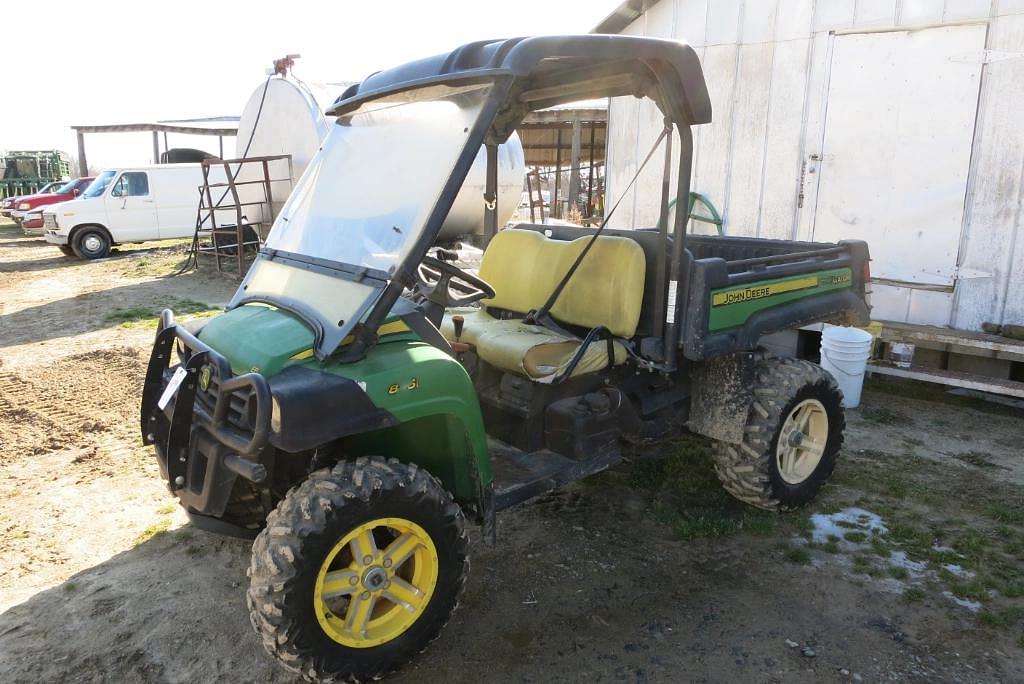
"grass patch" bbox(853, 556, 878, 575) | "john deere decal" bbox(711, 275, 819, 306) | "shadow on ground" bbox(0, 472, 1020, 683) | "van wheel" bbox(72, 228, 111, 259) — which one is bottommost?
"shadow on ground" bbox(0, 472, 1020, 683)

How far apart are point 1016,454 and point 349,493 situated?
4986 mm

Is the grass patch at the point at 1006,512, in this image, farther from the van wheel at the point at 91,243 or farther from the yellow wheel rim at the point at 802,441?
the van wheel at the point at 91,243

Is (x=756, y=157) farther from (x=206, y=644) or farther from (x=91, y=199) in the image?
(x=91, y=199)

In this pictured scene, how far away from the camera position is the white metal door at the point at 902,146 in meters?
6.60

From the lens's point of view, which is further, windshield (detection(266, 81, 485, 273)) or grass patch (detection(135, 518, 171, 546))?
grass patch (detection(135, 518, 171, 546))

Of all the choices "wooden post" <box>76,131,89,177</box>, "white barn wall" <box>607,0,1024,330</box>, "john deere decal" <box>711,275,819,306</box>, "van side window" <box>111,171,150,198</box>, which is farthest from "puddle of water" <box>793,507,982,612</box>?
"wooden post" <box>76,131,89,177</box>

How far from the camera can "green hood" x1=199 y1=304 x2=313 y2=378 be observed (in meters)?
2.86

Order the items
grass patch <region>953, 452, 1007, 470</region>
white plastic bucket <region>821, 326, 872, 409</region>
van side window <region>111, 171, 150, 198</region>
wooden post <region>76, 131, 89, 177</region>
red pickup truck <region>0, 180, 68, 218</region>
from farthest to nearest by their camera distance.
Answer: wooden post <region>76, 131, 89, 177</region>
red pickup truck <region>0, 180, 68, 218</region>
van side window <region>111, 171, 150, 198</region>
white plastic bucket <region>821, 326, 872, 409</region>
grass patch <region>953, 452, 1007, 470</region>

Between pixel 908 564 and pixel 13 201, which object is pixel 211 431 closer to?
pixel 908 564

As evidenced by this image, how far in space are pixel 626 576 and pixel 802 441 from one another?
1.49 m

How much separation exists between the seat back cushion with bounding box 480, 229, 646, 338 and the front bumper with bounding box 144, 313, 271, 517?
2.06m

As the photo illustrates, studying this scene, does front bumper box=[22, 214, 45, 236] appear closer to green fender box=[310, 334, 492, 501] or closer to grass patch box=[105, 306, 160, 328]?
grass patch box=[105, 306, 160, 328]

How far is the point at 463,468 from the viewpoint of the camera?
3158 mm

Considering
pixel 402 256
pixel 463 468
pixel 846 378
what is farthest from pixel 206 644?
pixel 846 378
